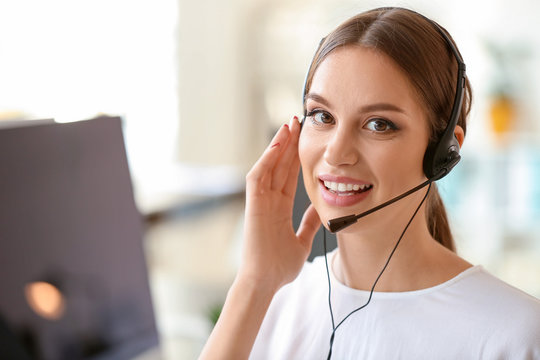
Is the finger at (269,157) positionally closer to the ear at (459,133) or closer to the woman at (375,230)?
the woman at (375,230)

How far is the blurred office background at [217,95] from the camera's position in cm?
359

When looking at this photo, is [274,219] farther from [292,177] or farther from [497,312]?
[497,312]

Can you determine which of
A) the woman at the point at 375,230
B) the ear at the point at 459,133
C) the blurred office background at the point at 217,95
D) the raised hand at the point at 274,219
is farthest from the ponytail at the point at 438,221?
the blurred office background at the point at 217,95

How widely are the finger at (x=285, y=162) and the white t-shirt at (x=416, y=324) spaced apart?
8.1 inches

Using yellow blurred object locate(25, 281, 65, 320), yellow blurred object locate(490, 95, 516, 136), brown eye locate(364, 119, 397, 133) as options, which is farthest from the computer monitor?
yellow blurred object locate(490, 95, 516, 136)

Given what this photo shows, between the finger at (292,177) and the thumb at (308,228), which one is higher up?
the finger at (292,177)

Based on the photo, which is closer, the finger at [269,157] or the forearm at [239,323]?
the forearm at [239,323]

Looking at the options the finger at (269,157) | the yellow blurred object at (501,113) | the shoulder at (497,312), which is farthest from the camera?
the yellow blurred object at (501,113)

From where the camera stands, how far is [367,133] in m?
0.99

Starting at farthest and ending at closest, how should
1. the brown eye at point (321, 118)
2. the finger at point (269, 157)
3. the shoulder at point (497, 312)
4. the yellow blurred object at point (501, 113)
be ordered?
the yellow blurred object at point (501, 113) → the finger at point (269, 157) → the brown eye at point (321, 118) → the shoulder at point (497, 312)

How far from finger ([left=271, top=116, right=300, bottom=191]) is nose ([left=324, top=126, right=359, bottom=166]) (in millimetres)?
169

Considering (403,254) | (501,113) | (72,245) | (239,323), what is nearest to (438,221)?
(403,254)

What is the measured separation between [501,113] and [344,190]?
112 inches

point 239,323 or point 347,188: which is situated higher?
point 347,188
